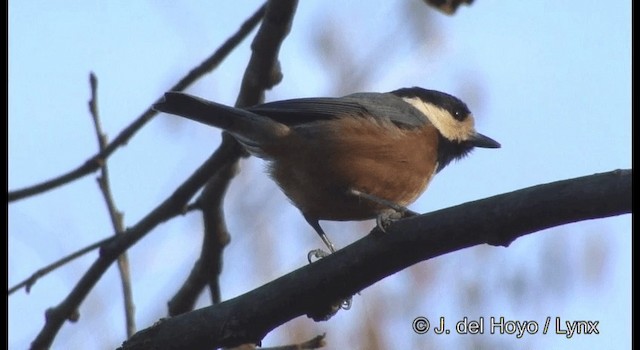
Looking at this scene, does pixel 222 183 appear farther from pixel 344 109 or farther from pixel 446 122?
pixel 446 122

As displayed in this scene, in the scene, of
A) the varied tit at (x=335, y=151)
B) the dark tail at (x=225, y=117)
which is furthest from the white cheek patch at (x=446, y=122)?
the dark tail at (x=225, y=117)

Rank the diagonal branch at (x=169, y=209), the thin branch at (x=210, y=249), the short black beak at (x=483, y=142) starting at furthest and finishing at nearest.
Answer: the short black beak at (x=483, y=142), the thin branch at (x=210, y=249), the diagonal branch at (x=169, y=209)

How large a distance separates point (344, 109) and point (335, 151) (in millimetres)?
378

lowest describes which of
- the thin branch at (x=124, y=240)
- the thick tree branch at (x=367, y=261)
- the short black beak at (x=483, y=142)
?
the thick tree branch at (x=367, y=261)

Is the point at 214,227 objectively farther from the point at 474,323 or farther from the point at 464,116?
the point at 464,116

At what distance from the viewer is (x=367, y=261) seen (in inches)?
120

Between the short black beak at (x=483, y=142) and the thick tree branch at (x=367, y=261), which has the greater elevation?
the short black beak at (x=483, y=142)

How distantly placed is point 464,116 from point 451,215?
125 inches

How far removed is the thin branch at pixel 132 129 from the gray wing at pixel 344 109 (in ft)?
1.08

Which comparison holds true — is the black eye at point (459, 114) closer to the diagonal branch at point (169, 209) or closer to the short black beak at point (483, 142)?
the short black beak at point (483, 142)

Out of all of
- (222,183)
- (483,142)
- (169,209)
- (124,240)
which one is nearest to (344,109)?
(222,183)

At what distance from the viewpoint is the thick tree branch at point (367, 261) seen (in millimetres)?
2764

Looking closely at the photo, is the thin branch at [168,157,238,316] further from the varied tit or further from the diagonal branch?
the varied tit

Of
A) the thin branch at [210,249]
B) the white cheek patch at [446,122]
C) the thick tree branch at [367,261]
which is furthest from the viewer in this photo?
the white cheek patch at [446,122]
